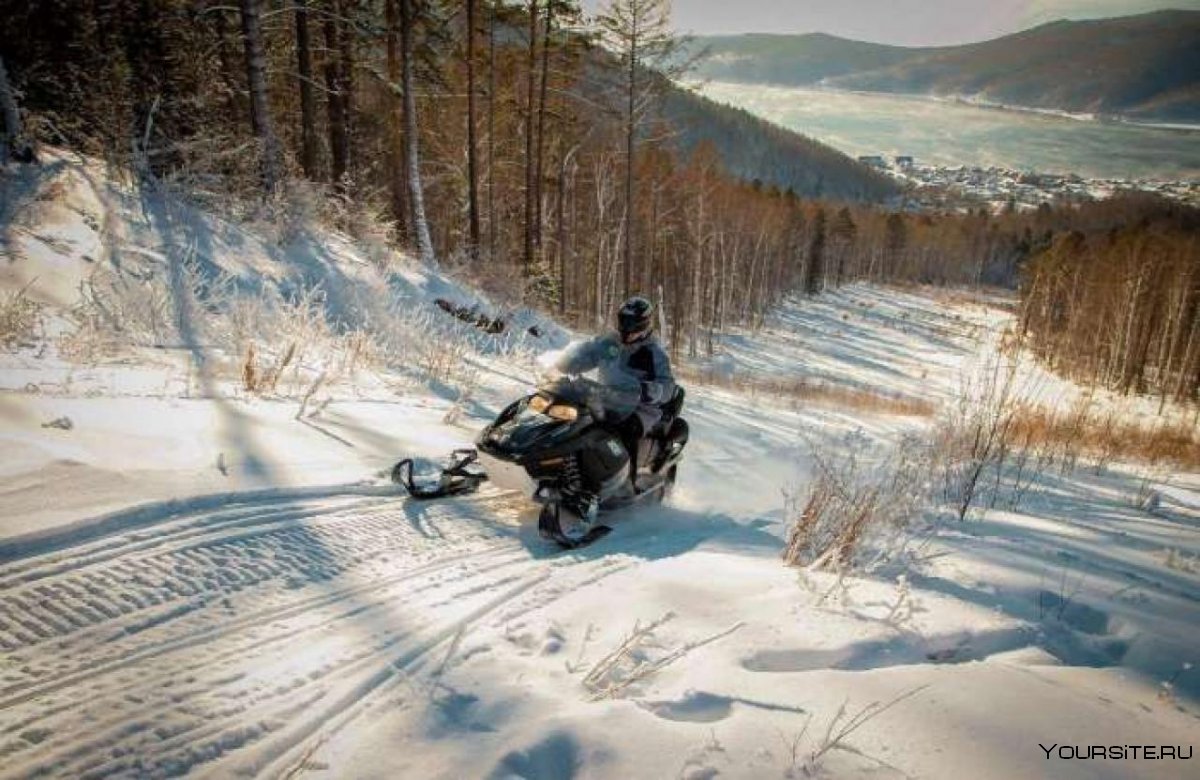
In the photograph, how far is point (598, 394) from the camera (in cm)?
468

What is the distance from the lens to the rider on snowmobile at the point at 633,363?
4.79m

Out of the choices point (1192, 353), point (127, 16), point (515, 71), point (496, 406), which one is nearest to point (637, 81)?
point (515, 71)

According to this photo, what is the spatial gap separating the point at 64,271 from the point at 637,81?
63.2 feet

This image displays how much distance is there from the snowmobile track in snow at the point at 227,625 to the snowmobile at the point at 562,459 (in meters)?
0.50

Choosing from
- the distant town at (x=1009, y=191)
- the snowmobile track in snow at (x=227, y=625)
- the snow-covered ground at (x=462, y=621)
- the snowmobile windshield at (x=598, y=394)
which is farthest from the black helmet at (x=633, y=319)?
the distant town at (x=1009, y=191)

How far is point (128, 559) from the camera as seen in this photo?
2809mm

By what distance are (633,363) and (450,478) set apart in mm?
1781

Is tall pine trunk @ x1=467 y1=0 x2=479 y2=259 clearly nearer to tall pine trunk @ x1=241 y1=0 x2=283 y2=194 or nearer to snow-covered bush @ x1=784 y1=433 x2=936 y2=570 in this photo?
tall pine trunk @ x1=241 y1=0 x2=283 y2=194

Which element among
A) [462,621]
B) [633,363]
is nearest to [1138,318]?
[633,363]

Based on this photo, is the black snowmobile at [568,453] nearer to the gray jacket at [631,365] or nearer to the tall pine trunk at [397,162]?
the gray jacket at [631,365]

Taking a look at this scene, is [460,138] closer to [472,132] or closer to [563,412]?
[472,132]

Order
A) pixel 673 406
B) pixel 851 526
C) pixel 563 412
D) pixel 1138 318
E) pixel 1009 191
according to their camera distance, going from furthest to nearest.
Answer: pixel 1009 191
pixel 1138 318
pixel 673 406
pixel 563 412
pixel 851 526

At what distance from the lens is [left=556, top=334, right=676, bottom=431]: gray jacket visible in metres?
4.78

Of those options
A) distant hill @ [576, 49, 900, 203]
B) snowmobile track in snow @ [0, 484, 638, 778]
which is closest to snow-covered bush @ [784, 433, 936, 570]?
Answer: snowmobile track in snow @ [0, 484, 638, 778]
